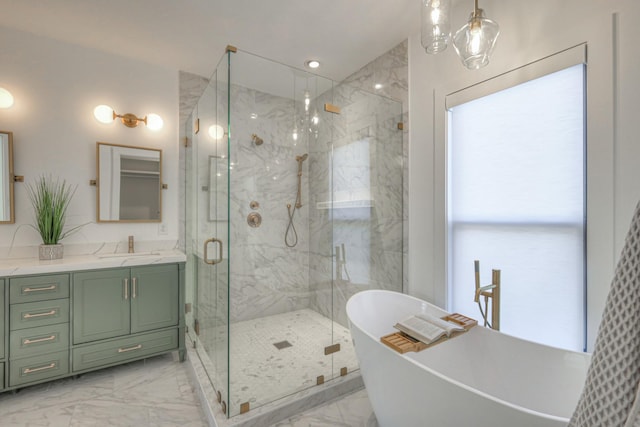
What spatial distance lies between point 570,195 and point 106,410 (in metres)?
3.11

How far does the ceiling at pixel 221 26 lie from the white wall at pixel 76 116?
145mm

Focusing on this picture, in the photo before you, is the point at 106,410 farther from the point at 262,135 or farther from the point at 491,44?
the point at 491,44

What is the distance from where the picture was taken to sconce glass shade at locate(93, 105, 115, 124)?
2602 mm

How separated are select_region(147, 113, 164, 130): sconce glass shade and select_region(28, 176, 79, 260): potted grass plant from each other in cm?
88

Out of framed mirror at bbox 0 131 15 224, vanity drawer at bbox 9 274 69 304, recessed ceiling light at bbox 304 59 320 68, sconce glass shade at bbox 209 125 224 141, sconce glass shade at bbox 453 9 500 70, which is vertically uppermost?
recessed ceiling light at bbox 304 59 320 68

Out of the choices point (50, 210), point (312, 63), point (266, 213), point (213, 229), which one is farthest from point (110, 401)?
point (312, 63)

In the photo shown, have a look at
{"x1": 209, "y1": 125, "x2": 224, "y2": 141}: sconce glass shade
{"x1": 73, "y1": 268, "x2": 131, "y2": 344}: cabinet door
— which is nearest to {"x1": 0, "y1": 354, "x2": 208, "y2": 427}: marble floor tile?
{"x1": 73, "y1": 268, "x2": 131, "y2": 344}: cabinet door

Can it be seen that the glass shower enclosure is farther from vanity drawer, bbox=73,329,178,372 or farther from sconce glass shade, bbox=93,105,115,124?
sconce glass shade, bbox=93,105,115,124

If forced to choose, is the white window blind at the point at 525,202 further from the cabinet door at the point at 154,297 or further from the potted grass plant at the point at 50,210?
the potted grass plant at the point at 50,210

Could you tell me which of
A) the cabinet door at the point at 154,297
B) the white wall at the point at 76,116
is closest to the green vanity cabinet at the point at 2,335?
the white wall at the point at 76,116

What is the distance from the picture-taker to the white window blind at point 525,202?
1.53 meters

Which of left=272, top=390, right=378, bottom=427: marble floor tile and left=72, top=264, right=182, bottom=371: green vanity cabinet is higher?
left=72, top=264, right=182, bottom=371: green vanity cabinet

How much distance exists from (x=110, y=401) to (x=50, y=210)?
60.6 inches

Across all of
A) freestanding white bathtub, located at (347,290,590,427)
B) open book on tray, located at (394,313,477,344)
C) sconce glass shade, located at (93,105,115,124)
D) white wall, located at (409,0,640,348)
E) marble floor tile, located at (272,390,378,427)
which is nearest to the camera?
freestanding white bathtub, located at (347,290,590,427)
